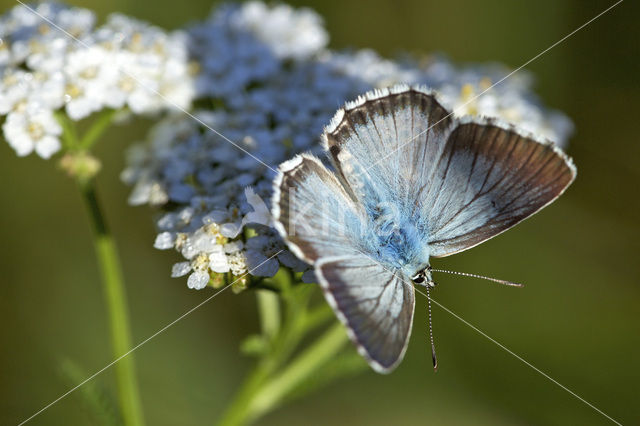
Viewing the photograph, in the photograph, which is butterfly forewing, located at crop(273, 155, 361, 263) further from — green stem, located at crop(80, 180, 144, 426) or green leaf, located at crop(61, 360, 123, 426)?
green leaf, located at crop(61, 360, 123, 426)

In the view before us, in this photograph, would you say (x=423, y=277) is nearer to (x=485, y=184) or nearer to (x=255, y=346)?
(x=485, y=184)

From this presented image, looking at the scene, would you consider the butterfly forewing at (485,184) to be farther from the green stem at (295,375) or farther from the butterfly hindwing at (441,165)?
the green stem at (295,375)

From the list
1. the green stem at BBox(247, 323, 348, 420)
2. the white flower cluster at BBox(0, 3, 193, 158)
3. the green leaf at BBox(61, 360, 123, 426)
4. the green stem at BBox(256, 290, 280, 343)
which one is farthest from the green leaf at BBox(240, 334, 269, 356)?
the white flower cluster at BBox(0, 3, 193, 158)

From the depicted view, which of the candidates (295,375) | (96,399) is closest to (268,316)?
(295,375)


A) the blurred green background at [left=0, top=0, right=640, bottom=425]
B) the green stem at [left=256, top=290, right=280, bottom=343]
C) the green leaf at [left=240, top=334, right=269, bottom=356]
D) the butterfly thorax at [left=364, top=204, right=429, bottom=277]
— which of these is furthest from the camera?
the blurred green background at [left=0, top=0, right=640, bottom=425]

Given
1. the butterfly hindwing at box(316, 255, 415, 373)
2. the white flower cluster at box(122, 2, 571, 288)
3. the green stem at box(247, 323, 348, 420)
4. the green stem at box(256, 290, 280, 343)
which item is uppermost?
the white flower cluster at box(122, 2, 571, 288)

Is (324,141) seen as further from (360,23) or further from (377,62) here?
(360,23)
